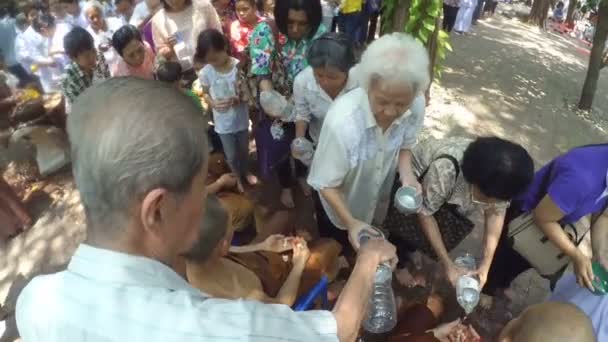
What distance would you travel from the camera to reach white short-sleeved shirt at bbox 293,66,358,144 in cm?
270

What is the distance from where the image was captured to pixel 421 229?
2.50 metres

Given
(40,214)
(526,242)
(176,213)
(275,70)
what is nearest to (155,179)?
(176,213)

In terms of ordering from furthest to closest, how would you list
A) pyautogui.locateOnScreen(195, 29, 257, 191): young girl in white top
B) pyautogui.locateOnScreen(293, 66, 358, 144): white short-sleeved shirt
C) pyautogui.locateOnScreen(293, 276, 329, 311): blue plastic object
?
pyautogui.locateOnScreen(195, 29, 257, 191): young girl in white top → pyautogui.locateOnScreen(293, 66, 358, 144): white short-sleeved shirt → pyautogui.locateOnScreen(293, 276, 329, 311): blue plastic object

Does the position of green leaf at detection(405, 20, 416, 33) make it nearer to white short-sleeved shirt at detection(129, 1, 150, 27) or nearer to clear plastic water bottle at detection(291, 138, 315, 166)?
clear plastic water bottle at detection(291, 138, 315, 166)

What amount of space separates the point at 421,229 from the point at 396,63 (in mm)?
1080

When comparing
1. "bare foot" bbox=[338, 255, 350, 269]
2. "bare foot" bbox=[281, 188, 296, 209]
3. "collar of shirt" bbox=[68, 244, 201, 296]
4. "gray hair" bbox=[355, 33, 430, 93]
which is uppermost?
"gray hair" bbox=[355, 33, 430, 93]

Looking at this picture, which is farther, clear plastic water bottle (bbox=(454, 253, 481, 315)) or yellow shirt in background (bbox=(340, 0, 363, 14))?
yellow shirt in background (bbox=(340, 0, 363, 14))

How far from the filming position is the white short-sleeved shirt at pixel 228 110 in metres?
3.22

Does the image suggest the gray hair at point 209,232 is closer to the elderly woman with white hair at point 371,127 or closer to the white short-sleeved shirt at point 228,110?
the elderly woman with white hair at point 371,127

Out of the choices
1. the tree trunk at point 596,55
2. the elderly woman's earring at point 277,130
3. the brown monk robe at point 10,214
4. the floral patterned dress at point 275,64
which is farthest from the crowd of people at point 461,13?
the brown monk robe at point 10,214

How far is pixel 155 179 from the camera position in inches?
32.8

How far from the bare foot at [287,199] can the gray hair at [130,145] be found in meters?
2.69

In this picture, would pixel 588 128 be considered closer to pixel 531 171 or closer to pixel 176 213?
pixel 531 171

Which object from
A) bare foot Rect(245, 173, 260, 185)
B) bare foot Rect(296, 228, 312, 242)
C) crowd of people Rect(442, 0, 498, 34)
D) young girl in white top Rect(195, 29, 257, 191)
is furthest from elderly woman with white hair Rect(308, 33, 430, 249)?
crowd of people Rect(442, 0, 498, 34)
